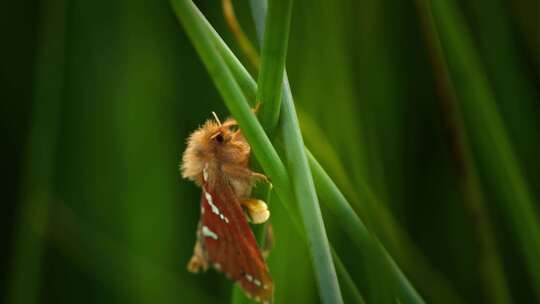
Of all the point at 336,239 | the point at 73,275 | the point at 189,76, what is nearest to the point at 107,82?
the point at 189,76

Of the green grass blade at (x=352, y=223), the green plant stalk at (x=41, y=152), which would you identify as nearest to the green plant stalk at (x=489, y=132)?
the green grass blade at (x=352, y=223)

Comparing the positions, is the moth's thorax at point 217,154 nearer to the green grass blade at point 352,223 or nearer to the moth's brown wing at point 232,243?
the moth's brown wing at point 232,243

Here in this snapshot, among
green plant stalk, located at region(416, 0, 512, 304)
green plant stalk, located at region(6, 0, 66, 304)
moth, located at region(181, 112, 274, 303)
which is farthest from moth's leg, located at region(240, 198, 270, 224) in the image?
green plant stalk, located at region(6, 0, 66, 304)

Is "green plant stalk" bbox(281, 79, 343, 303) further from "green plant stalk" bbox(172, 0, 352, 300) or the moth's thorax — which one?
the moth's thorax

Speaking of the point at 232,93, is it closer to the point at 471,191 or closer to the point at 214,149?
the point at 214,149

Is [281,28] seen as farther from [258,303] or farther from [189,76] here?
[189,76]

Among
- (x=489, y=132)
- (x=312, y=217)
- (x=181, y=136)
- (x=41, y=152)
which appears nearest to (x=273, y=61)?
(x=312, y=217)

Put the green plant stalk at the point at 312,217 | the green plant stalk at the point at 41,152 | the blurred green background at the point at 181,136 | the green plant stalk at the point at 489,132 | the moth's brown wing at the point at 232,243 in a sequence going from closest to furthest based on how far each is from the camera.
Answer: the green plant stalk at the point at 312,217 < the moth's brown wing at the point at 232,243 < the green plant stalk at the point at 489,132 < the blurred green background at the point at 181,136 < the green plant stalk at the point at 41,152

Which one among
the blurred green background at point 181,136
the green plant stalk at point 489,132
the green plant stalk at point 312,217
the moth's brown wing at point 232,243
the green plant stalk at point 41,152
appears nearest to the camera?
the green plant stalk at point 312,217
